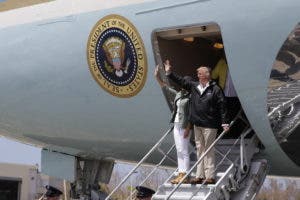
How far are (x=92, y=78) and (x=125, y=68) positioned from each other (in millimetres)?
649

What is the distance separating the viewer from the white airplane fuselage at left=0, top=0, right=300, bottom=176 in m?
8.15

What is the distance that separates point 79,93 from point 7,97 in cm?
167

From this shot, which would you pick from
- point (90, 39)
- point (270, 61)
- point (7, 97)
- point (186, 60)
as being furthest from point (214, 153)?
point (7, 97)

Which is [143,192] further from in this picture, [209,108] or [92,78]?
[209,108]

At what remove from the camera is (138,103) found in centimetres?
950

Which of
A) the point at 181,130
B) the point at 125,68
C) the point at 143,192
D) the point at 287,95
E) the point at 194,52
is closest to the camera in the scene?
the point at 287,95

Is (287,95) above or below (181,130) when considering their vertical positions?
above

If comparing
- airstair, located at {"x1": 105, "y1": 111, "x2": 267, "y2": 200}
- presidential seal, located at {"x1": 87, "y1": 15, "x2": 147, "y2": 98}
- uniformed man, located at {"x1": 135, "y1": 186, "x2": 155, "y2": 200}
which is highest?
presidential seal, located at {"x1": 87, "y1": 15, "x2": 147, "y2": 98}

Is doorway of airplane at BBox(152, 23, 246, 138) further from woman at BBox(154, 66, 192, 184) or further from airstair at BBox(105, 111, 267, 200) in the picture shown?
woman at BBox(154, 66, 192, 184)

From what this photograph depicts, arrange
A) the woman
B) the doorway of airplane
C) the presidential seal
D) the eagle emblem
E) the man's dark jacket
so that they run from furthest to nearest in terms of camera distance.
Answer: the eagle emblem → the presidential seal → the doorway of airplane → the woman → the man's dark jacket

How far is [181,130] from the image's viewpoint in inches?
334

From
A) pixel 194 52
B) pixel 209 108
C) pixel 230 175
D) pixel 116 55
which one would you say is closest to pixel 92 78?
pixel 116 55

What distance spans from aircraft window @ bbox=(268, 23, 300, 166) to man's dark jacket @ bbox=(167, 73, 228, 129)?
648 millimetres

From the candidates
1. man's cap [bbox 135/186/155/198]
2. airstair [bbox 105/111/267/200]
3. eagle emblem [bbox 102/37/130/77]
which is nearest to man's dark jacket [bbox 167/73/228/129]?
airstair [bbox 105/111/267/200]
